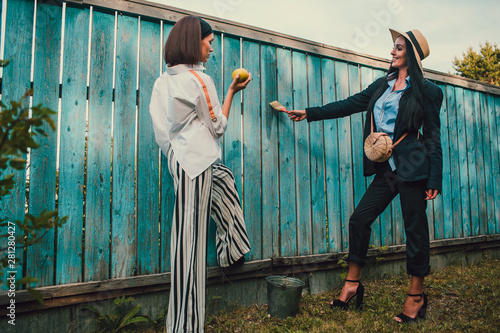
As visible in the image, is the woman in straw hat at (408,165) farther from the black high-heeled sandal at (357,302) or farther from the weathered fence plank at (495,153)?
the weathered fence plank at (495,153)

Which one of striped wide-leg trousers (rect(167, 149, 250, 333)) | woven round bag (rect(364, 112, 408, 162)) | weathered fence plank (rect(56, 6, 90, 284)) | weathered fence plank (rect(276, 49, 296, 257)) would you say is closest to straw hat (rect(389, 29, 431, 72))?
woven round bag (rect(364, 112, 408, 162))

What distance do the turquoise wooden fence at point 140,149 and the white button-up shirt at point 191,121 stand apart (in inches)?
25.3

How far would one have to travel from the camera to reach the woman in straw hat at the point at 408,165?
2479mm

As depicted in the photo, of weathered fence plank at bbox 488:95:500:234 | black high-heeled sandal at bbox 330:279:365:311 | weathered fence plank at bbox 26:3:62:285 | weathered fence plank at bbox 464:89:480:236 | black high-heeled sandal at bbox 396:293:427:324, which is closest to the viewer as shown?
weathered fence plank at bbox 26:3:62:285

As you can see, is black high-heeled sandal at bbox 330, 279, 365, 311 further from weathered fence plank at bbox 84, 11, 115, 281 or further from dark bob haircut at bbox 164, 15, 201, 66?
dark bob haircut at bbox 164, 15, 201, 66

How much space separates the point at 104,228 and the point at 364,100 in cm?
240

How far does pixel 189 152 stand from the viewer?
192 centimetres

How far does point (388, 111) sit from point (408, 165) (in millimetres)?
471

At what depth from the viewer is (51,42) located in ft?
7.36

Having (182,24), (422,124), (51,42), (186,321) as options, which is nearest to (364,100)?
(422,124)

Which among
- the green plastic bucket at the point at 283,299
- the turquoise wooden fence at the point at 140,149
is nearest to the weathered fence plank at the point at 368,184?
the turquoise wooden fence at the point at 140,149

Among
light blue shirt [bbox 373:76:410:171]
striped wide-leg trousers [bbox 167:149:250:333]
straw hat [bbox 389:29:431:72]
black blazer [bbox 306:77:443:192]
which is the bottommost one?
striped wide-leg trousers [bbox 167:149:250:333]

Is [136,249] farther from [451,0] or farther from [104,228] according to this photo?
[451,0]

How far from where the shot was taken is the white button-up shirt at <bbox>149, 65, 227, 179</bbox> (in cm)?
189
